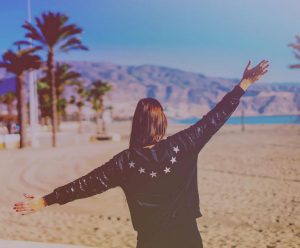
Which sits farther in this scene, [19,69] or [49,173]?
[19,69]

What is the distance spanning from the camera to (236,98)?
242 centimetres

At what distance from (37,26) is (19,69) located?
99.7 inches

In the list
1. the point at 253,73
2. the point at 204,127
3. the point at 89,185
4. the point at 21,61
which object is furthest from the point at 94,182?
the point at 21,61

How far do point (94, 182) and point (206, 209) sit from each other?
→ 837 cm

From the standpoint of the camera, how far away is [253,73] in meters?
2.49

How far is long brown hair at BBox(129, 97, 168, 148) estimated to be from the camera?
2.32 meters

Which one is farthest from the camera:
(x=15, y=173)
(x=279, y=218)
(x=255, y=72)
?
(x=15, y=173)

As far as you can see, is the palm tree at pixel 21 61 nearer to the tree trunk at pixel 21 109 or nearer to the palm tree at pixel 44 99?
the tree trunk at pixel 21 109

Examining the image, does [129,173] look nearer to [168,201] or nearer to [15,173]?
[168,201]

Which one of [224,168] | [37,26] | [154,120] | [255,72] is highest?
[37,26]

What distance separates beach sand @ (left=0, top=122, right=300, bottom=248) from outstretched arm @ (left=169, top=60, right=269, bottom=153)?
5.30 metres

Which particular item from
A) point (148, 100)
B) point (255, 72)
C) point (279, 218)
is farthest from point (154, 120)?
point (279, 218)

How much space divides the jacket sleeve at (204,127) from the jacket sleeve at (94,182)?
30cm

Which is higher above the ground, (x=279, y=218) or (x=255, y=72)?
(x=255, y=72)
